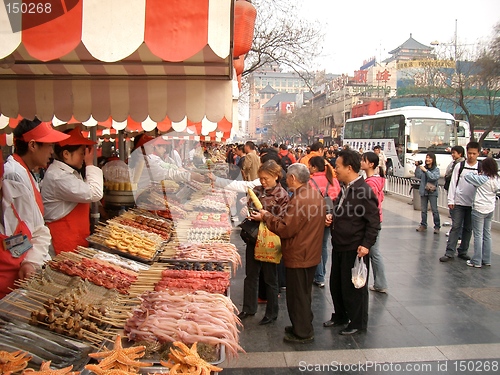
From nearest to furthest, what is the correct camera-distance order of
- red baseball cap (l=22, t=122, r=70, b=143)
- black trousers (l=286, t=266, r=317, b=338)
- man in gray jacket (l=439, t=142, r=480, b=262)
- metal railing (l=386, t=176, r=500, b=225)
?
red baseball cap (l=22, t=122, r=70, b=143) → black trousers (l=286, t=266, r=317, b=338) → man in gray jacket (l=439, t=142, r=480, b=262) → metal railing (l=386, t=176, r=500, b=225)

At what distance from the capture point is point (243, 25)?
3221 mm

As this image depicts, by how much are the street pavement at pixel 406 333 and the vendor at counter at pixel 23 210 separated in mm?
2108

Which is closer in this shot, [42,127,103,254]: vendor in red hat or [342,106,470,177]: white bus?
[42,127,103,254]: vendor in red hat

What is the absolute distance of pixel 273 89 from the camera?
165 metres

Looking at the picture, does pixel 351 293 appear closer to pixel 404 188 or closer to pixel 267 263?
pixel 267 263

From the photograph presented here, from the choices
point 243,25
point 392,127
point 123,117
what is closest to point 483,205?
point 243,25

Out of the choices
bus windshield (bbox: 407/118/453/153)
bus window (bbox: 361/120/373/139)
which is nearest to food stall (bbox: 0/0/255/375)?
bus windshield (bbox: 407/118/453/153)

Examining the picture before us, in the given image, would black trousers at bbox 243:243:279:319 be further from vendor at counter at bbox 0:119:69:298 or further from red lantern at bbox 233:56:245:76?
vendor at counter at bbox 0:119:69:298

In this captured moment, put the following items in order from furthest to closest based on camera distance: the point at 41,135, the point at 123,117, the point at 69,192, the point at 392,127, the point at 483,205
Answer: the point at 392,127
the point at 483,205
the point at 69,192
the point at 123,117
the point at 41,135

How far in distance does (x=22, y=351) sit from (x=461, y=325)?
15.5 ft

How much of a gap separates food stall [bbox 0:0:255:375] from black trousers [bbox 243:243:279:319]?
0.93ft

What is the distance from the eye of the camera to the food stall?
2.30m

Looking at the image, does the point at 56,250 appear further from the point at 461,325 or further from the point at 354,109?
the point at 354,109

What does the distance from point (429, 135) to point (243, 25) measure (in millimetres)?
21551
